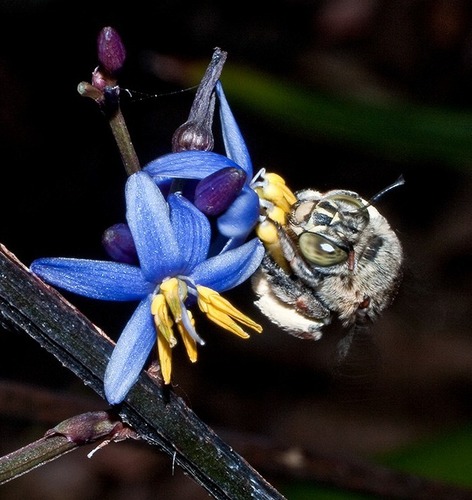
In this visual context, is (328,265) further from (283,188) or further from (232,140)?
(232,140)

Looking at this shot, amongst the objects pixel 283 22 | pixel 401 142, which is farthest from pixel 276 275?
pixel 283 22

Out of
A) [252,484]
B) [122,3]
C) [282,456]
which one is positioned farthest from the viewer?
[122,3]

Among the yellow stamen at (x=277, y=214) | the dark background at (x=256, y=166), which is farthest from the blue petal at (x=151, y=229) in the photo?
the dark background at (x=256, y=166)

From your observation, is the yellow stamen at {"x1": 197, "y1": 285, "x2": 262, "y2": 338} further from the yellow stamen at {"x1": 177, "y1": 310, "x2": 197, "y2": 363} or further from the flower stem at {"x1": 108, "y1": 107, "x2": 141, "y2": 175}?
the flower stem at {"x1": 108, "y1": 107, "x2": 141, "y2": 175}

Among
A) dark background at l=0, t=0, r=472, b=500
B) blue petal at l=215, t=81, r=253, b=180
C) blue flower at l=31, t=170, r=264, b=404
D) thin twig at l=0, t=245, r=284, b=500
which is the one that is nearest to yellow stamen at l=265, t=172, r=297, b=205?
blue petal at l=215, t=81, r=253, b=180

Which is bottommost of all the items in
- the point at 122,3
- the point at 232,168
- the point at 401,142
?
the point at 232,168

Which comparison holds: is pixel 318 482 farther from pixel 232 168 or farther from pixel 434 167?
pixel 434 167

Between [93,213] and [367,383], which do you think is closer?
[367,383]
